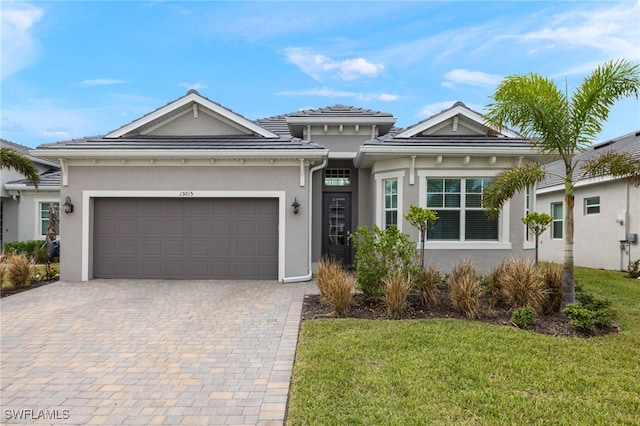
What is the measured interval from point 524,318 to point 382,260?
2.68 m

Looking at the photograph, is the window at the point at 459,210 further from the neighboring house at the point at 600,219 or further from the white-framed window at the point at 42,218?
the white-framed window at the point at 42,218

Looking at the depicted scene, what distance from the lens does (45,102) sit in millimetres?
14055

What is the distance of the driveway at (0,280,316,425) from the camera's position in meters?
3.43

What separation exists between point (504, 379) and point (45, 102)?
18.2 m

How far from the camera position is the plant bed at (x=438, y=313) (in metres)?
5.72

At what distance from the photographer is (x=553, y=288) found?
6.84 metres

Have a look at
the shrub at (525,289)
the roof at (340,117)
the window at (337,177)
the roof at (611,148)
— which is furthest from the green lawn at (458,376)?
the roof at (611,148)

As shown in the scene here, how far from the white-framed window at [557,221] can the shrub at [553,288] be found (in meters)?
10.3

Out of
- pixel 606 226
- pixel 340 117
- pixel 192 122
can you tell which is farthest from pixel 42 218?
pixel 606 226

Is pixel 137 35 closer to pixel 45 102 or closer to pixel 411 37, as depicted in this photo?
pixel 45 102

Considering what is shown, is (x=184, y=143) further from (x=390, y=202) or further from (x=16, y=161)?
(x=390, y=202)

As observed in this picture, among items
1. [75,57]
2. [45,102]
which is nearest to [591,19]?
[75,57]

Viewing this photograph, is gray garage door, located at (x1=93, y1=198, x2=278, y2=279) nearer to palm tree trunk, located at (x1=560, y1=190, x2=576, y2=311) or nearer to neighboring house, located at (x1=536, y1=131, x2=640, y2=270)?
palm tree trunk, located at (x1=560, y1=190, x2=576, y2=311)

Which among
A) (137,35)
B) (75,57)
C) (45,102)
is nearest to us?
(137,35)
